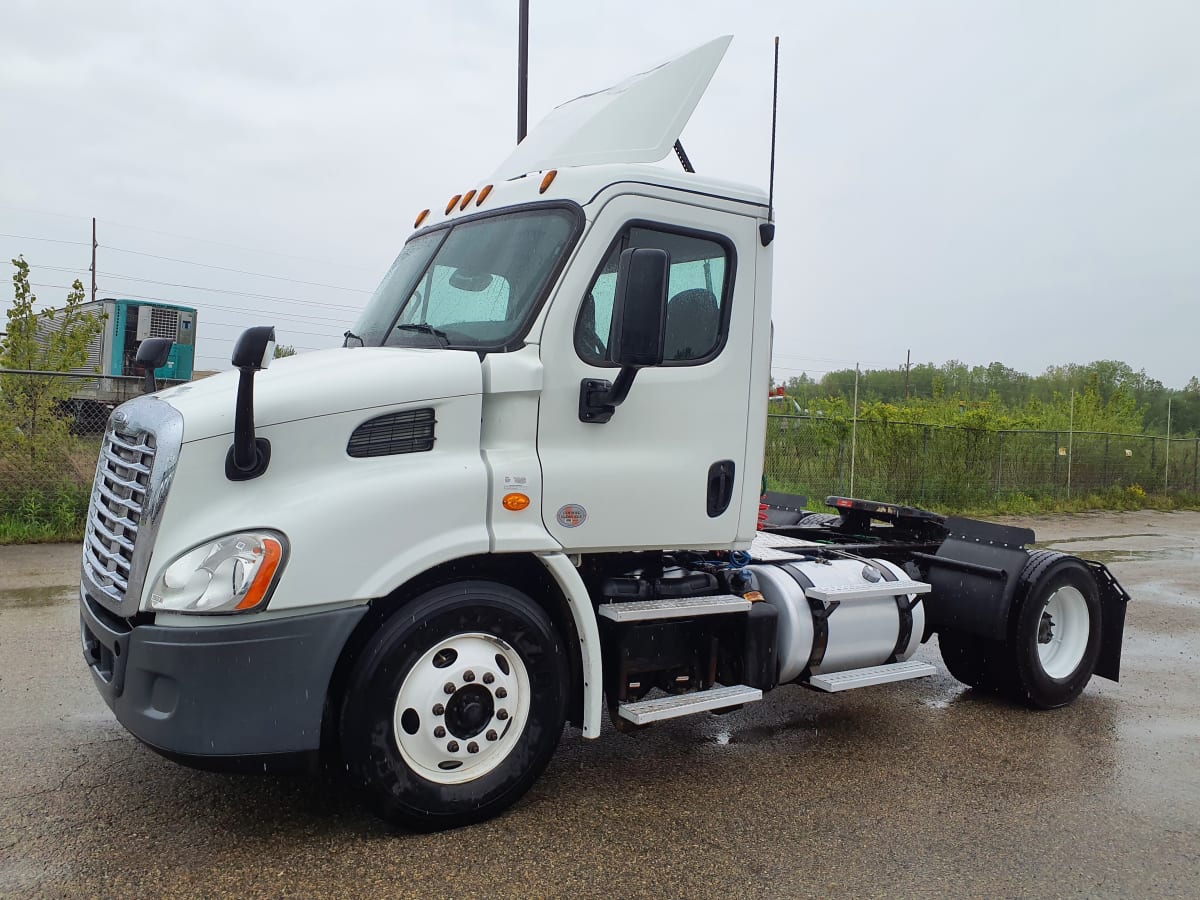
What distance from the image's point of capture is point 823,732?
5.45 metres

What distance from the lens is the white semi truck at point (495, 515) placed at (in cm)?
348

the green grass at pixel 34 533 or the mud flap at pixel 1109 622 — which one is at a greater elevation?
the mud flap at pixel 1109 622

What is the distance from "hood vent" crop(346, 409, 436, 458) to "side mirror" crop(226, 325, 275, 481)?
1.12ft

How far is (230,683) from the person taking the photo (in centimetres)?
341

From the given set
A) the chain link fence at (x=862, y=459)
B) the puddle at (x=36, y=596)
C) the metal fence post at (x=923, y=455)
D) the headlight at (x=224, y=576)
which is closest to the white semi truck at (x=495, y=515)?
the headlight at (x=224, y=576)

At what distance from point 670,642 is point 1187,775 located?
2806mm

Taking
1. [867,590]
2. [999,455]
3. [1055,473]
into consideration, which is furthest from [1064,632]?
[1055,473]

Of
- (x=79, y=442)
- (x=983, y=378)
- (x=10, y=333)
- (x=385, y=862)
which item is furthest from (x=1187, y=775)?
(x=983, y=378)

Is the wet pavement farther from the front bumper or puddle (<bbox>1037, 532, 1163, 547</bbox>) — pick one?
puddle (<bbox>1037, 532, 1163, 547</bbox>)

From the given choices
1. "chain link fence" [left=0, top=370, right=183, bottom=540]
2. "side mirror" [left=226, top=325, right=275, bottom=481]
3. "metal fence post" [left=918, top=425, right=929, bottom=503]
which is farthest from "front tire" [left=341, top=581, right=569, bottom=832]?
"metal fence post" [left=918, top=425, right=929, bottom=503]

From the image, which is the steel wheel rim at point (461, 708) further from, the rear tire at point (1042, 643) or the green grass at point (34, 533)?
the green grass at point (34, 533)

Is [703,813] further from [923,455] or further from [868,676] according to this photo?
[923,455]

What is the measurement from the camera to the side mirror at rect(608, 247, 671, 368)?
385 centimetres

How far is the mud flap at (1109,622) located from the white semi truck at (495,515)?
163cm
